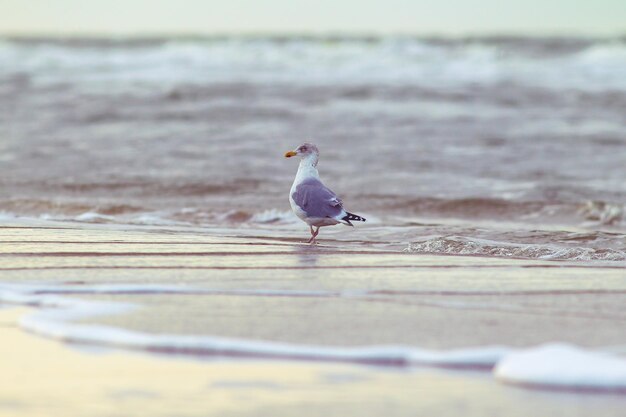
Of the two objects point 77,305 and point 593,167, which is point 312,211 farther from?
point 593,167

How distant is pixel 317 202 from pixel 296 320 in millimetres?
2938

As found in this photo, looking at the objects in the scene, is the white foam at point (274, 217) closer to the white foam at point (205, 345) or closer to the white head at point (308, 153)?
the white head at point (308, 153)

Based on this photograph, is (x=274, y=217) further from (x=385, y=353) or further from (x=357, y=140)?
(x=357, y=140)

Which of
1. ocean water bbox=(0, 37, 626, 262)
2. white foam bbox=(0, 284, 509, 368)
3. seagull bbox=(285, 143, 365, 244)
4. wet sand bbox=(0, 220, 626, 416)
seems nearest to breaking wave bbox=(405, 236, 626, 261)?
ocean water bbox=(0, 37, 626, 262)

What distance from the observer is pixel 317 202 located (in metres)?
6.86

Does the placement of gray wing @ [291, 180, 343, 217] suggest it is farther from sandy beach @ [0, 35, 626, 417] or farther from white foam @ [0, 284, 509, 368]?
white foam @ [0, 284, 509, 368]

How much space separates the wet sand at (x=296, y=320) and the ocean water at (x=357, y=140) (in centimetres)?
118

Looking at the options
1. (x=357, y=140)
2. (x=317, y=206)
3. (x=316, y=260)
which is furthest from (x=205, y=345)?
(x=357, y=140)

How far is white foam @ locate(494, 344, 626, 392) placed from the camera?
320cm

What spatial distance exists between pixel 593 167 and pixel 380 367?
405 inches

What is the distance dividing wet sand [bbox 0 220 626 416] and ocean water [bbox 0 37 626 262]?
1.18 m

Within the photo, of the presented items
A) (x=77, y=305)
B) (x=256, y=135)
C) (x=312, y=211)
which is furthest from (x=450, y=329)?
(x=256, y=135)

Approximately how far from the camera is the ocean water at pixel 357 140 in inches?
375

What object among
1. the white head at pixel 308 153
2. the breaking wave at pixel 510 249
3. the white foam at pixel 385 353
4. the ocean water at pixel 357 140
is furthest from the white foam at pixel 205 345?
the white head at pixel 308 153
